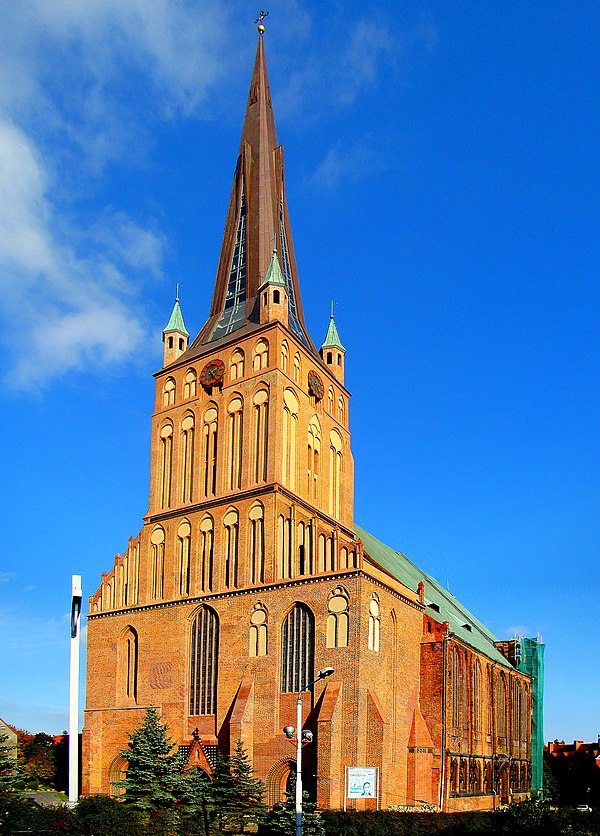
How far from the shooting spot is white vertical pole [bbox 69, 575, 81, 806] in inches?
1451

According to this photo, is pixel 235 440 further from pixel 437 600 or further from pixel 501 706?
pixel 501 706

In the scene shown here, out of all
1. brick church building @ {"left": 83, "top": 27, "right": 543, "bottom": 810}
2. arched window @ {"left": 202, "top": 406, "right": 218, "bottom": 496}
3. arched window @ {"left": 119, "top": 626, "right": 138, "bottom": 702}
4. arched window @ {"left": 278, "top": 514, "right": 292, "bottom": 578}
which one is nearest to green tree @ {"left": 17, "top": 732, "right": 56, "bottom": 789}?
brick church building @ {"left": 83, "top": 27, "right": 543, "bottom": 810}

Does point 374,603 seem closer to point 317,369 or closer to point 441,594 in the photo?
point 317,369

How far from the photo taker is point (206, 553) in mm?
46125

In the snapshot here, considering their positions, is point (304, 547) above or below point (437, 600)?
above

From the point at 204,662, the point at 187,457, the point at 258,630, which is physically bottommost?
the point at 204,662

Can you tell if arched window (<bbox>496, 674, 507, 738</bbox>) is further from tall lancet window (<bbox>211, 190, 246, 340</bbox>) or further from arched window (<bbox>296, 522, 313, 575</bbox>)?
tall lancet window (<bbox>211, 190, 246, 340</bbox>)

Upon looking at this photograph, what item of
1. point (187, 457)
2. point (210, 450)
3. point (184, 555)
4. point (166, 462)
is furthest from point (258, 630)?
point (166, 462)

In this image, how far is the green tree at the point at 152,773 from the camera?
36344 millimetres

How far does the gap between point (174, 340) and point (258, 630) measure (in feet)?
65.0

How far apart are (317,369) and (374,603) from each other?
15936 millimetres

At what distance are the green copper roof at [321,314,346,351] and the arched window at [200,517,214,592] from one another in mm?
15196

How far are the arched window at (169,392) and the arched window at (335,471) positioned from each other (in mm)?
9583

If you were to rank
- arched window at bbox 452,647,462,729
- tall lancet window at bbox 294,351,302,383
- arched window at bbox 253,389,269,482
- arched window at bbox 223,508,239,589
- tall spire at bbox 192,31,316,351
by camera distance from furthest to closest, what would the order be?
tall spire at bbox 192,31,316,351, tall lancet window at bbox 294,351,302,383, arched window at bbox 452,647,462,729, arched window at bbox 253,389,269,482, arched window at bbox 223,508,239,589
